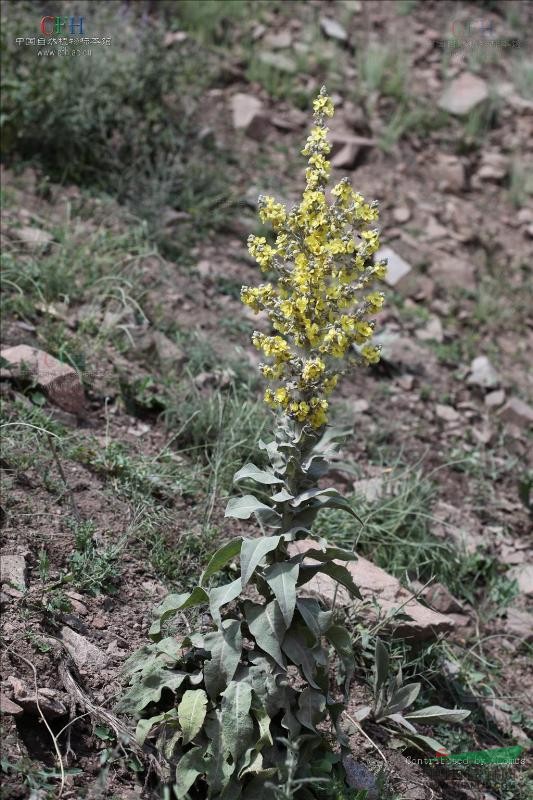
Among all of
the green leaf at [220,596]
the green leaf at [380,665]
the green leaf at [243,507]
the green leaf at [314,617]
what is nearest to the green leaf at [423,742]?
the green leaf at [380,665]

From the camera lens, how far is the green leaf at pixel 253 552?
2525mm

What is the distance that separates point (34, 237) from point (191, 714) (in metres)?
3.04

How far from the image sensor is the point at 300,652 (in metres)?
2.65

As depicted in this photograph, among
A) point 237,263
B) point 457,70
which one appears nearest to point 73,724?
point 237,263

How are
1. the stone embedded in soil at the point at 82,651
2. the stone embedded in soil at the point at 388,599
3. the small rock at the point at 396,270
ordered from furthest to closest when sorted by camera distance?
the small rock at the point at 396,270, the stone embedded in soil at the point at 388,599, the stone embedded in soil at the point at 82,651

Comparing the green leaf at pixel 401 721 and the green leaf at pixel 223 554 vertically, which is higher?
the green leaf at pixel 223 554

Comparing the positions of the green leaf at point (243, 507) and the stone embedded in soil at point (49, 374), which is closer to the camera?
the green leaf at point (243, 507)

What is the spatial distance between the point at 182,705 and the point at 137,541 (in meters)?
0.93

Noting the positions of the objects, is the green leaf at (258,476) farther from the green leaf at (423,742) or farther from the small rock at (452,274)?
the small rock at (452,274)

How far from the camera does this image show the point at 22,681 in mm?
2650

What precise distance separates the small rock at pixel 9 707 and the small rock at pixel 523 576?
2563 millimetres

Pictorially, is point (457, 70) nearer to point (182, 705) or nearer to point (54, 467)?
point (54, 467)

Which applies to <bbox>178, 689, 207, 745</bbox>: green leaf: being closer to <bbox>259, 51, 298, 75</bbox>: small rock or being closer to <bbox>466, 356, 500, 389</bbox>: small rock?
<bbox>466, 356, 500, 389</bbox>: small rock

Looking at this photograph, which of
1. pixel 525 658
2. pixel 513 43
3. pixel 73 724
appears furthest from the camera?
pixel 513 43
